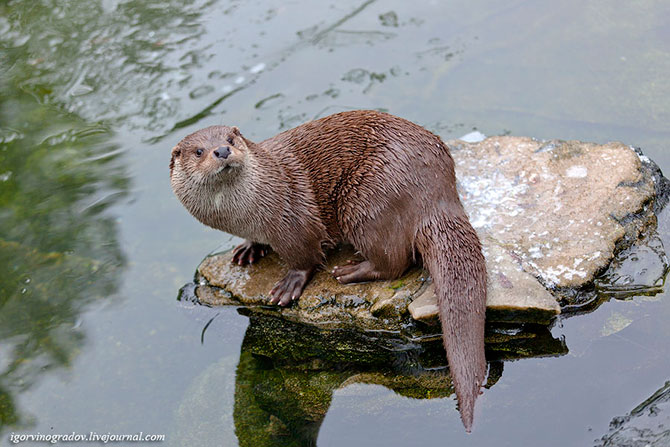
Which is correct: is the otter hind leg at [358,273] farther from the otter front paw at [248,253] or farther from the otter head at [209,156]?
the otter head at [209,156]

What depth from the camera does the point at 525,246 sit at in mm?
2916

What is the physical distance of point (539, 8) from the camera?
5078 mm

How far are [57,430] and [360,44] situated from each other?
318cm

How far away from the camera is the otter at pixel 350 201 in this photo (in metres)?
2.62

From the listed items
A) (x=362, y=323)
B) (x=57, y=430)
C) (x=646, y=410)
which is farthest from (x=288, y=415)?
(x=646, y=410)

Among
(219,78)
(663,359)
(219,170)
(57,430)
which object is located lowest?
(57,430)

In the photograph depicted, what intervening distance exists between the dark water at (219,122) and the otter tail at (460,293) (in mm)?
251

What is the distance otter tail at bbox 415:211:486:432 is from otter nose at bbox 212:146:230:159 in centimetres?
79

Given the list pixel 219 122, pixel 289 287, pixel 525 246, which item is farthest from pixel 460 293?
pixel 219 122

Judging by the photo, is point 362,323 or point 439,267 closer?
point 439,267

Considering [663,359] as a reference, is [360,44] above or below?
above

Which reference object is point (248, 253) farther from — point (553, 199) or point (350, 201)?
point (553, 199)

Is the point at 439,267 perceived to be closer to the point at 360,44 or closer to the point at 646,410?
the point at 646,410

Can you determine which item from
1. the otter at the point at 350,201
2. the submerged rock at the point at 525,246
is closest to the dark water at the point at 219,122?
the submerged rock at the point at 525,246
